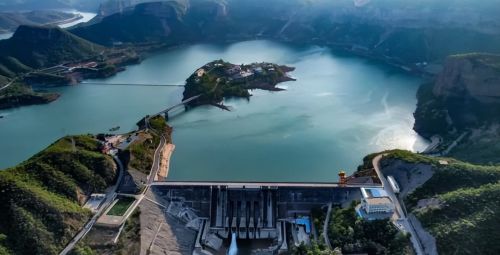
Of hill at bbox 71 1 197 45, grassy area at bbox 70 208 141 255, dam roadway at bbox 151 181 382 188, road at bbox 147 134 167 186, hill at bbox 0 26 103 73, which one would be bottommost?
grassy area at bbox 70 208 141 255

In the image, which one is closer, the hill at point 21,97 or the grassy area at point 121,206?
the grassy area at point 121,206

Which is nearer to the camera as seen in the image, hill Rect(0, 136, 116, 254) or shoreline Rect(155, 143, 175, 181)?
hill Rect(0, 136, 116, 254)

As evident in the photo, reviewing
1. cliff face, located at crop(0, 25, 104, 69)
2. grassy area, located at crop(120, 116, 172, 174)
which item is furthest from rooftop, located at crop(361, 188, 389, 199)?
cliff face, located at crop(0, 25, 104, 69)

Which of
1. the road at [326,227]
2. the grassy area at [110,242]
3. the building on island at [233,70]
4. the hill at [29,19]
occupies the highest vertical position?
the hill at [29,19]

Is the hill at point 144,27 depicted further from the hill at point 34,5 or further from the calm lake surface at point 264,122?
the hill at point 34,5

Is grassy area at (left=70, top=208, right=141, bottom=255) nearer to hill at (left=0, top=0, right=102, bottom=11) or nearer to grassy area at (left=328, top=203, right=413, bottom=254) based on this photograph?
grassy area at (left=328, top=203, right=413, bottom=254)

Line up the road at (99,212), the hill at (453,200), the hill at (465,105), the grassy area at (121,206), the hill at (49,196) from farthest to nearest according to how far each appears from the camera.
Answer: the hill at (465,105), the grassy area at (121,206), the road at (99,212), the hill at (49,196), the hill at (453,200)

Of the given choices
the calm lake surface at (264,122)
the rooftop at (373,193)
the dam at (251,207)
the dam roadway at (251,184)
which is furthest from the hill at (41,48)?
the rooftop at (373,193)

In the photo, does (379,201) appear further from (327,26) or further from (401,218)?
(327,26)
